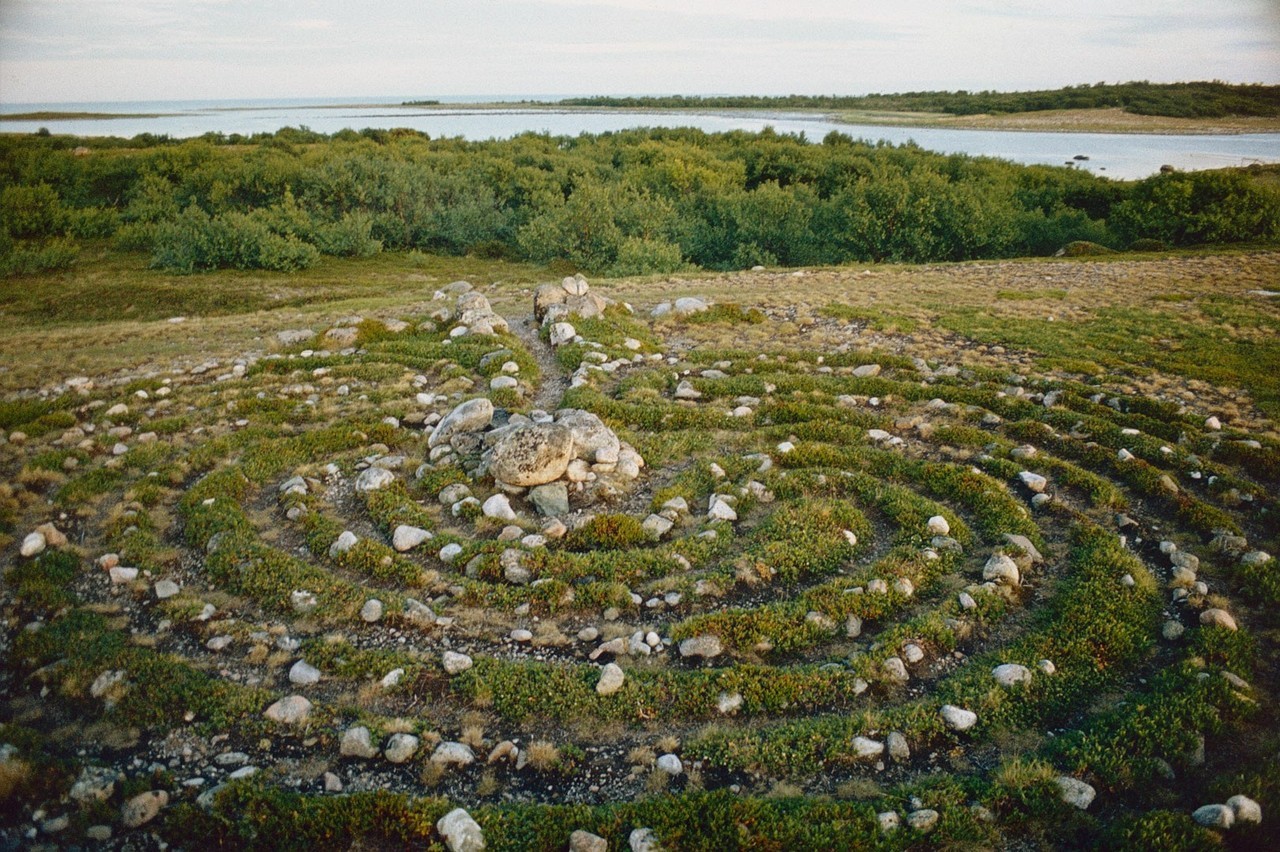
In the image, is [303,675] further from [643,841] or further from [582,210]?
[582,210]

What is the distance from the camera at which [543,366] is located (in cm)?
1797

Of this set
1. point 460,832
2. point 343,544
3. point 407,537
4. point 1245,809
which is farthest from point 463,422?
point 1245,809

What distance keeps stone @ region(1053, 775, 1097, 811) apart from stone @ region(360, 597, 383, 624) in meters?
7.00

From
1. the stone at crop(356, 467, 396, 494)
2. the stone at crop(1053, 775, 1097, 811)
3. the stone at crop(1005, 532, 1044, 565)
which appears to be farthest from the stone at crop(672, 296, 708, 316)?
the stone at crop(1053, 775, 1097, 811)

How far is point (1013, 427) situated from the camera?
13.4 m

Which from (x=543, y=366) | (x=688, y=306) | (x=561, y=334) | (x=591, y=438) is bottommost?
(x=591, y=438)

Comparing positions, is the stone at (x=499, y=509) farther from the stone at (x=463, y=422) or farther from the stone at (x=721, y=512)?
the stone at (x=721, y=512)

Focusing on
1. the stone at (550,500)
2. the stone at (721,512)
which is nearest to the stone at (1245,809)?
the stone at (721,512)

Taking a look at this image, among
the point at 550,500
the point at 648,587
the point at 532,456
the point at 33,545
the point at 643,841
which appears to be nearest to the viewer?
the point at 643,841

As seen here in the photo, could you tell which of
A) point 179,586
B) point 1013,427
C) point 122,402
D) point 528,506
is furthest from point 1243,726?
point 122,402

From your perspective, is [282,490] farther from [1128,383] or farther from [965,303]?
[965,303]

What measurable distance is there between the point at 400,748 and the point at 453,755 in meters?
0.47

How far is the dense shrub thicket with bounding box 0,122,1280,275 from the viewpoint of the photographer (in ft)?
137

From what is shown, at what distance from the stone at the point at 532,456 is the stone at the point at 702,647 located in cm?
435
